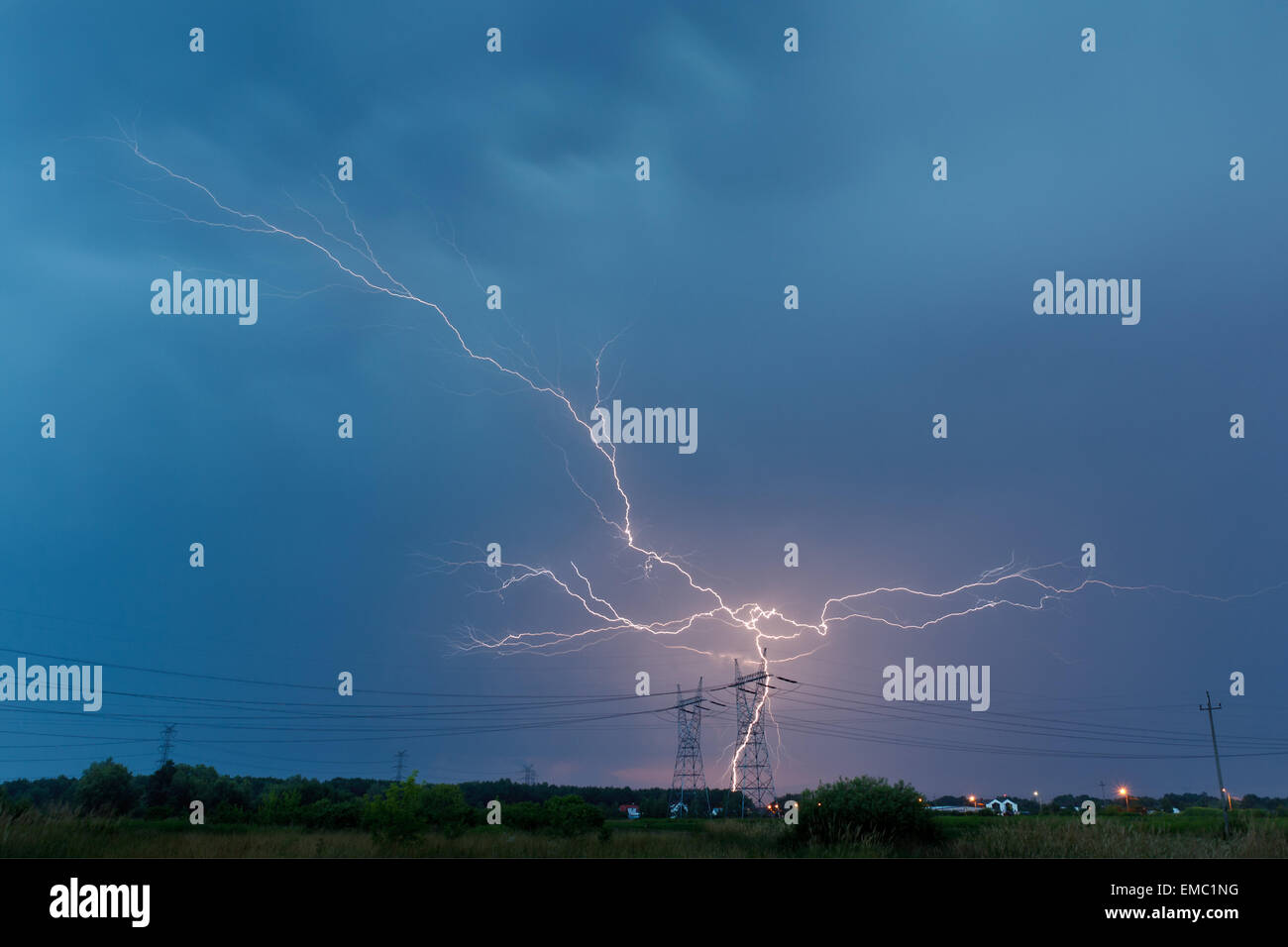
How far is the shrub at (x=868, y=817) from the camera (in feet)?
64.1

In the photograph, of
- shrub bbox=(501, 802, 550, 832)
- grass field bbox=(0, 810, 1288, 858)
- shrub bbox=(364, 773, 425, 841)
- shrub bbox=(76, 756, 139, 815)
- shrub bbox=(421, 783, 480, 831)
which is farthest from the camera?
shrub bbox=(76, 756, 139, 815)

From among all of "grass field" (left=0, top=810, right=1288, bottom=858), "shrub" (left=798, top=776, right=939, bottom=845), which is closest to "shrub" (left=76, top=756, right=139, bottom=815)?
"grass field" (left=0, top=810, right=1288, bottom=858)

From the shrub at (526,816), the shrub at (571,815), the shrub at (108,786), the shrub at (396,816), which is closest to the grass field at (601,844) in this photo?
the shrub at (396,816)

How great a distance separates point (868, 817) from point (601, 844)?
6508 mm

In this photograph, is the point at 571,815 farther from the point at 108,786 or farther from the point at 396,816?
the point at 108,786

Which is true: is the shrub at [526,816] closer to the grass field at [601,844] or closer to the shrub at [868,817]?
the grass field at [601,844]

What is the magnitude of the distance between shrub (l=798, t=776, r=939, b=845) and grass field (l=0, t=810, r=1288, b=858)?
1.40 ft

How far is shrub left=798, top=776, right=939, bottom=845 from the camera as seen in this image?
1953 centimetres

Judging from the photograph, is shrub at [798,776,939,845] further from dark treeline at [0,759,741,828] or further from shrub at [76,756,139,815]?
shrub at [76,756,139,815]

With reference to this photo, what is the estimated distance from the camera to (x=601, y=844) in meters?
20.5

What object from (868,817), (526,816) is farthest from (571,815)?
(868,817)
